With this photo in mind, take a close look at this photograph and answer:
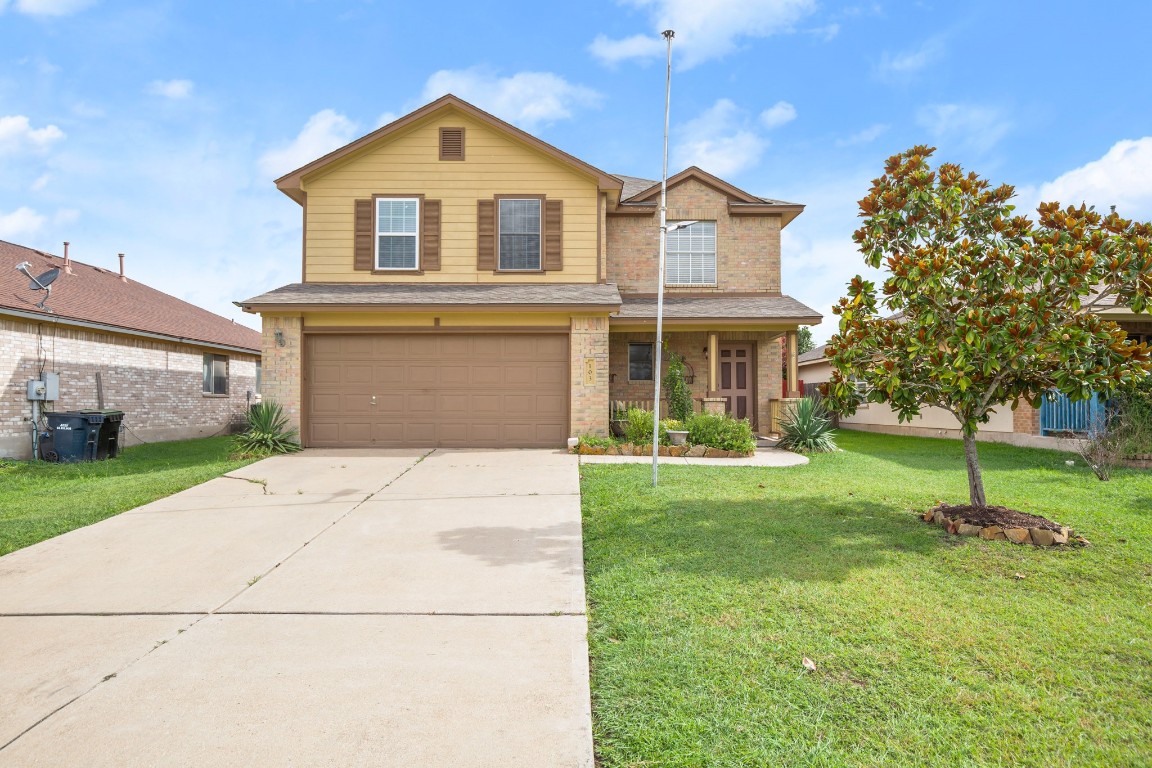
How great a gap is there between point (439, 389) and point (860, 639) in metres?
10.3

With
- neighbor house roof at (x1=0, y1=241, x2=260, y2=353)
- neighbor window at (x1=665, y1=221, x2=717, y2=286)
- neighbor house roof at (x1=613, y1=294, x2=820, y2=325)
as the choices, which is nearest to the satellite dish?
neighbor house roof at (x1=0, y1=241, x2=260, y2=353)

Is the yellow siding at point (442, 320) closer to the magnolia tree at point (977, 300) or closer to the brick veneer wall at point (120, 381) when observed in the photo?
the brick veneer wall at point (120, 381)

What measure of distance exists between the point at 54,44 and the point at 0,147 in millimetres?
4759

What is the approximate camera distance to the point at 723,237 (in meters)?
15.4

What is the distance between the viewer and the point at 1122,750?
2.48 metres

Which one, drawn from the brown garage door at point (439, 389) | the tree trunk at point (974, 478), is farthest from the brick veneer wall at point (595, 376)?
the tree trunk at point (974, 478)

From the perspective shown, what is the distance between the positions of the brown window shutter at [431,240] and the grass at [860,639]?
8387mm

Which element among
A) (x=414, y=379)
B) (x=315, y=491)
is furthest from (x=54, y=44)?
(x=315, y=491)

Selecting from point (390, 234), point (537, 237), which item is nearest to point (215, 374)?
point (390, 234)

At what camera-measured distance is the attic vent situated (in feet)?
44.3

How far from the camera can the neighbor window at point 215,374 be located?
18906mm

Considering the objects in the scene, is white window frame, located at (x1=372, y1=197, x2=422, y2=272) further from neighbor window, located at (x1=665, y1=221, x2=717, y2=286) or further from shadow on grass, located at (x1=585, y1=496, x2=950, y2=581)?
shadow on grass, located at (x1=585, y1=496, x2=950, y2=581)

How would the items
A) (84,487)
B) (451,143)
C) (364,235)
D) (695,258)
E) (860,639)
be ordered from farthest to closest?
(695,258) → (451,143) → (364,235) → (84,487) → (860,639)

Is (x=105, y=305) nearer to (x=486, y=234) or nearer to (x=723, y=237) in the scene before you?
(x=486, y=234)
